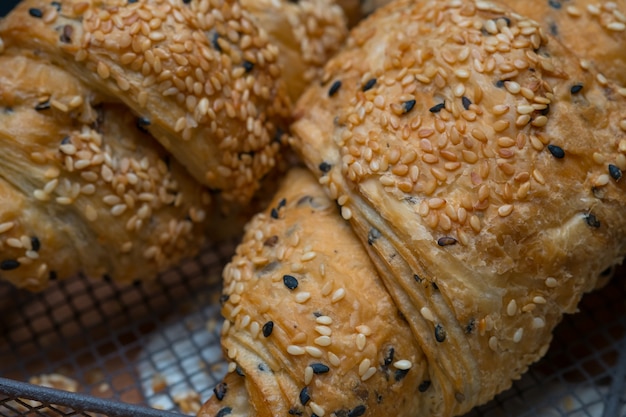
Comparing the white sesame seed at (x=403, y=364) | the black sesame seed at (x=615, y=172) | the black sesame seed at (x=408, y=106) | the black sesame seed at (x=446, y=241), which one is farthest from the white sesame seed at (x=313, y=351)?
the black sesame seed at (x=615, y=172)

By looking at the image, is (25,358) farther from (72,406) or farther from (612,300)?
(612,300)

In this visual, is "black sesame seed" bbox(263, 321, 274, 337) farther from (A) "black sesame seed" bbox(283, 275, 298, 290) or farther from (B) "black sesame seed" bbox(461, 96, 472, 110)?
(B) "black sesame seed" bbox(461, 96, 472, 110)

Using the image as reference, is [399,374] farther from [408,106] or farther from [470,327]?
[408,106]

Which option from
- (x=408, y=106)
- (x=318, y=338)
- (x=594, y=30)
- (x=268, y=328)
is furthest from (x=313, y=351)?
(x=594, y=30)

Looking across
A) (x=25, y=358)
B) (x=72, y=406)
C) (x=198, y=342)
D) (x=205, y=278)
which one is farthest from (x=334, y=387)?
(x=25, y=358)

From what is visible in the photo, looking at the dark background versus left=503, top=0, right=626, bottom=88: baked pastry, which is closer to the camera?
left=503, top=0, right=626, bottom=88: baked pastry

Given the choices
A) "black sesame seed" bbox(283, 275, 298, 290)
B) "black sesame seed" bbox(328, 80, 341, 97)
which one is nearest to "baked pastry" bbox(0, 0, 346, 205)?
"black sesame seed" bbox(328, 80, 341, 97)
